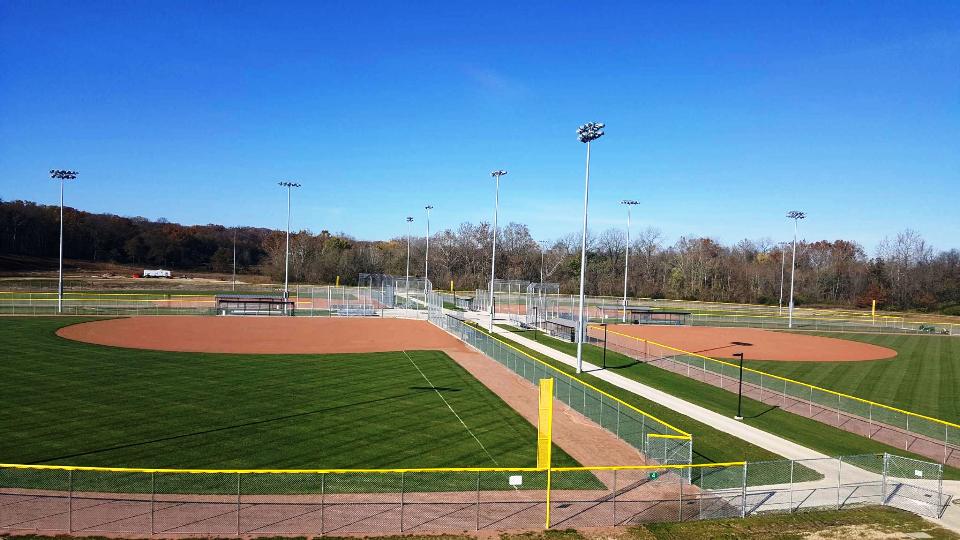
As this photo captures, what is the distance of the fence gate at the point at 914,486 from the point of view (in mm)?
18297

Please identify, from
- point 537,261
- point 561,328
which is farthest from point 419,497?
point 537,261

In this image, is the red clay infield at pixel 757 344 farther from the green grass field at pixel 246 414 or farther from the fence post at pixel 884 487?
the fence post at pixel 884 487

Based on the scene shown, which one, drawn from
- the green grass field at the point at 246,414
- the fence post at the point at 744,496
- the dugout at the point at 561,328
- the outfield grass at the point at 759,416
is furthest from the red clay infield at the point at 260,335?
the fence post at the point at 744,496

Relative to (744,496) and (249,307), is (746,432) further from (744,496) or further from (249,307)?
(249,307)

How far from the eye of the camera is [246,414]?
25219 millimetres

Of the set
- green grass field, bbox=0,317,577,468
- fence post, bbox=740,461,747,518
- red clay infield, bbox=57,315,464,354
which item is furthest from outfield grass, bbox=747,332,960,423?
red clay infield, bbox=57,315,464,354

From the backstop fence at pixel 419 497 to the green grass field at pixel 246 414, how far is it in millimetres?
1453

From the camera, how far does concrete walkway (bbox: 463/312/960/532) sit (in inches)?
784

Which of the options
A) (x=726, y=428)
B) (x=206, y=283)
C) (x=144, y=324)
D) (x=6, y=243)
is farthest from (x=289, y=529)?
(x=6, y=243)

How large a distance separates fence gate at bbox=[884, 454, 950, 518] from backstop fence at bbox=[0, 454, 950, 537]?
0.13 ft

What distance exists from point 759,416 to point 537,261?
98294 millimetres

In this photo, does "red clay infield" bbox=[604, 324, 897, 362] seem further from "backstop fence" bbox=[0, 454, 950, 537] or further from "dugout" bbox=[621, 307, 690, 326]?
"backstop fence" bbox=[0, 454, 950, 537]

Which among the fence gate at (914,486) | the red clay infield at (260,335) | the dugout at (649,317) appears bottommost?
the fence gate at (914,486)

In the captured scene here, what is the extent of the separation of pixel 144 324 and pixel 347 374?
27343 mm
